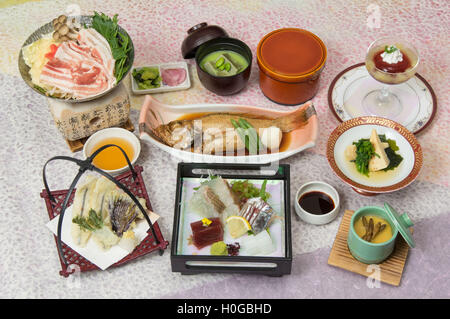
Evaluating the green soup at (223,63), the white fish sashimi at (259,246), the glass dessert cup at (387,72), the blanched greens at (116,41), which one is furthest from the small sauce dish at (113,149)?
the glass dessert cup at (387,72)

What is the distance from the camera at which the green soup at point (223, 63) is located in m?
2.23

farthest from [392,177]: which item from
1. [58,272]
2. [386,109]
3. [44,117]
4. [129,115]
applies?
[44,117]

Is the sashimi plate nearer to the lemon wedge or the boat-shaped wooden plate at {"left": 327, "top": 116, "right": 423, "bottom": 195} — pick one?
the lemon wedge

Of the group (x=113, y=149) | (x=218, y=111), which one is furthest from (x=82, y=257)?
(x=218, y=111)

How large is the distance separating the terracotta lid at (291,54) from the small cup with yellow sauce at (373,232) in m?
0.62

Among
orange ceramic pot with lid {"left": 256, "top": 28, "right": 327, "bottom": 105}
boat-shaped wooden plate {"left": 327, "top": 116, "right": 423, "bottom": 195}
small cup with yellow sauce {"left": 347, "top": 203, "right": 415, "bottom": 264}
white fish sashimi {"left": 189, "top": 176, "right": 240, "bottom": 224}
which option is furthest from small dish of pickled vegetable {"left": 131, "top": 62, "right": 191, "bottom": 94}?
small cup with yellow sauce {"left": 347, "top": 203, "right": 415, "bottom": 264}

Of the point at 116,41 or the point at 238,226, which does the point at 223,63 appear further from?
the point at 238,226

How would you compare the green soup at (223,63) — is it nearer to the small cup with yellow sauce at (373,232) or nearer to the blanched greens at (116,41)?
the blanched greens at (116,41)

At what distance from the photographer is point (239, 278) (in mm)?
1846

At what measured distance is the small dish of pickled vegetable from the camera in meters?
2.30

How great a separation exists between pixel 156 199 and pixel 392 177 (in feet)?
2.79

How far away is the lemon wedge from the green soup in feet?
2.17

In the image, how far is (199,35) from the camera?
7.55ft

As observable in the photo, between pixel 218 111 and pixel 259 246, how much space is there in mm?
609
